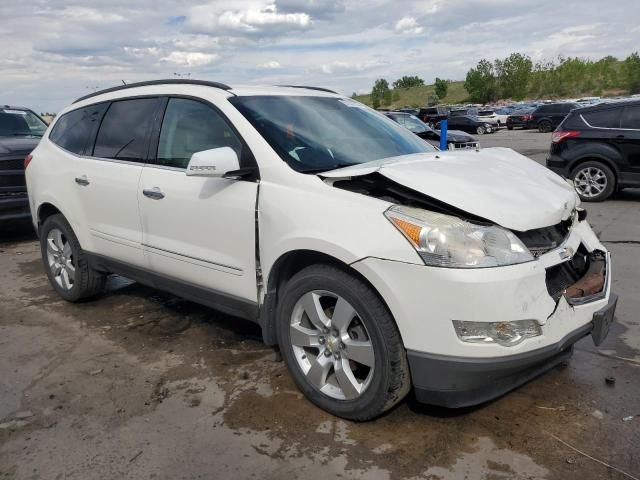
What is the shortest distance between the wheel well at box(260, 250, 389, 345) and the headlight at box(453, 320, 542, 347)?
0.70 metres

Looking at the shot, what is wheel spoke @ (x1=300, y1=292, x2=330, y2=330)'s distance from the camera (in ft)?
10.1

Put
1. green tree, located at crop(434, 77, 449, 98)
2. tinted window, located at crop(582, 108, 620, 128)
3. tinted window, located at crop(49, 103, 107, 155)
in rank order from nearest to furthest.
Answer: tinted window, located at crop(49, 103, 107, 155), tinted window, located at crop(582, 108, 620, 128), green tree, located at crop(434, 77, 449, 98)

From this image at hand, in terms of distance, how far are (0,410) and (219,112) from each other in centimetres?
219

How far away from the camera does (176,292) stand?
406 cm

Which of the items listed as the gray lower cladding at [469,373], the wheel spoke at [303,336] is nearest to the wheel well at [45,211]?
the wheel spoke at [303,336]

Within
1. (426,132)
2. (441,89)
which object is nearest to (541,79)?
(441,89)

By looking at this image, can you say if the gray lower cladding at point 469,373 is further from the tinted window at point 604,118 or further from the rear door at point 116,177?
the tinted window at point 604,118

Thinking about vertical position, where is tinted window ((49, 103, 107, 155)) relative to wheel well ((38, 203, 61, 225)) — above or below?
above

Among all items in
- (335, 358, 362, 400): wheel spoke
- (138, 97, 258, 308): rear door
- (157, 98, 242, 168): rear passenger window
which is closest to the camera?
(335, 358, 362, 400): wheel spoke

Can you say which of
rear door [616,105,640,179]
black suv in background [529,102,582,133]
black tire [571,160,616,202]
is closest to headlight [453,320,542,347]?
black tire [571,160,616,202]

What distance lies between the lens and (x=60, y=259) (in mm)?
5238

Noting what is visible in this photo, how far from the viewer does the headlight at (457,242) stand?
104 inches

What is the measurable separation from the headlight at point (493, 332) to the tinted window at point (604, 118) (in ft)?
27.2

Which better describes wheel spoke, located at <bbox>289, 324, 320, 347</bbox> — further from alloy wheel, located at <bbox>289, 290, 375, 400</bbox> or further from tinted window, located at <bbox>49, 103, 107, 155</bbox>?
tinted window, located at <bbox>49, 103, 107, 155</bbox>
